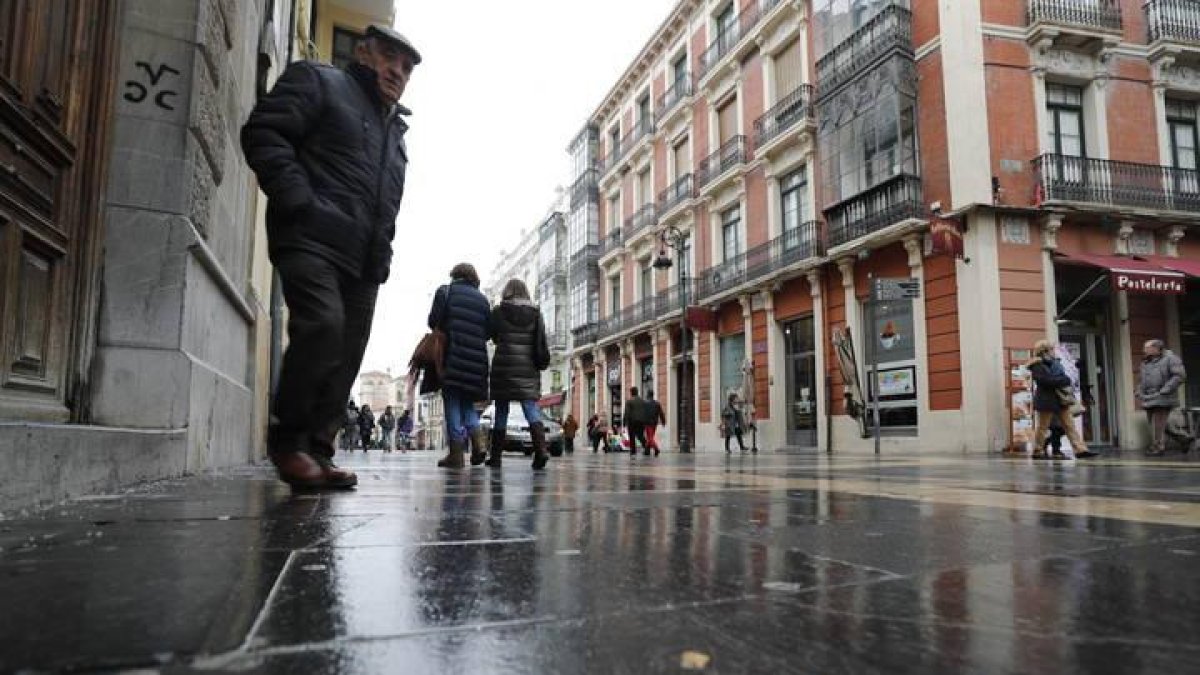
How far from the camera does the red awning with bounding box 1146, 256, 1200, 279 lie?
1366 cm

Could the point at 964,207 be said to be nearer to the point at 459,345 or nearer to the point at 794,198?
the point at 794,198

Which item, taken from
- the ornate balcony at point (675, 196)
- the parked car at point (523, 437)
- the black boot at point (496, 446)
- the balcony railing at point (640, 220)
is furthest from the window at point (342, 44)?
the balcony railing at point (640, 220)

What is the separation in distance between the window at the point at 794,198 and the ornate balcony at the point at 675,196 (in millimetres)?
4887

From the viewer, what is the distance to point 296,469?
297 centimetres

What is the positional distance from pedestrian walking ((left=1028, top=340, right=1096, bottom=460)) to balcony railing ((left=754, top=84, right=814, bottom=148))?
10.3 meters

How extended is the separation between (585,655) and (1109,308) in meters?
17.2

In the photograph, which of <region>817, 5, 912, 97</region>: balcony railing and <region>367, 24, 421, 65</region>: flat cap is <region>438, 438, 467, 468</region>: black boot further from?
<region>817, 5, 912, 97</region>: balcony railing

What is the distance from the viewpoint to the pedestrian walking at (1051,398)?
9.10 m

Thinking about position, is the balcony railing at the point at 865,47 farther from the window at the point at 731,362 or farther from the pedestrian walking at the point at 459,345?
the pedestrian walking at the point at 459,345

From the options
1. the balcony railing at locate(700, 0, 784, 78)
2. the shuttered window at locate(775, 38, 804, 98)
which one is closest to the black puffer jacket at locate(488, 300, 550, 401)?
the shuttered window at locate(775, 38, 804, 98)

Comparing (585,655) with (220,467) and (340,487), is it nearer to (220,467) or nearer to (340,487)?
(340,487)

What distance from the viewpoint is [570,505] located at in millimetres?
2654

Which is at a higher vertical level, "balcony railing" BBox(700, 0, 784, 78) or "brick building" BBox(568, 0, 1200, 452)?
"balcony railing" BBox(700, 0, 784, 78)

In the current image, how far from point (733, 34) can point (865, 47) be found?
6.55m
